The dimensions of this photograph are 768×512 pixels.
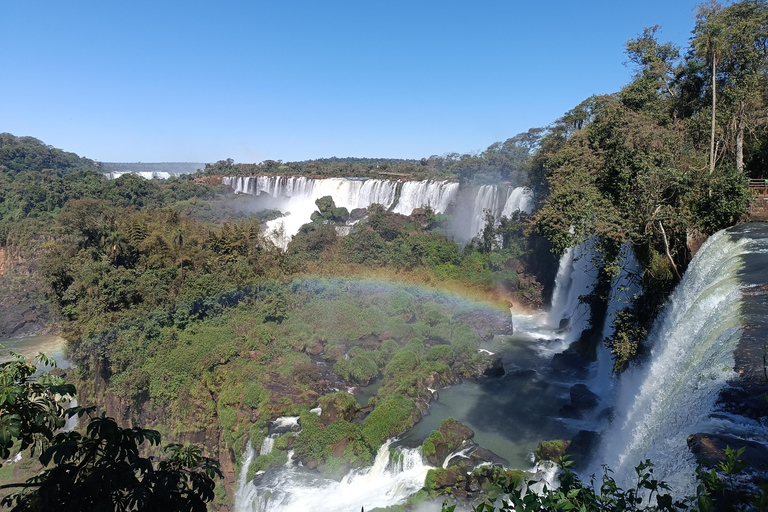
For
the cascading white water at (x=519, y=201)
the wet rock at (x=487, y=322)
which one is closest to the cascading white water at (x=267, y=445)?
the wet rock at (x=487, y=322)

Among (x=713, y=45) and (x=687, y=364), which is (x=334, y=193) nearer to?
(x=713, y=45)

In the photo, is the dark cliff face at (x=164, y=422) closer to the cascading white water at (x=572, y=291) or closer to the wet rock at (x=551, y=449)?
the wet rock at (x=551, y=449)

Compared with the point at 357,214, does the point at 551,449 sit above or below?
below

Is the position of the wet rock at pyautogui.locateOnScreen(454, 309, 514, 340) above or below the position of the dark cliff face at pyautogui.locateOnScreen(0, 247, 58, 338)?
above

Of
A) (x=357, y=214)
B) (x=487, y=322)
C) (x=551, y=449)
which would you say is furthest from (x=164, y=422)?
(x=357, y=214)

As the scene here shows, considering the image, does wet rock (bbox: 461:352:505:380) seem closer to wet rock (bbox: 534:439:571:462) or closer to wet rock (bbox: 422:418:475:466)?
wet rock (bbox: 422:418:475:466)

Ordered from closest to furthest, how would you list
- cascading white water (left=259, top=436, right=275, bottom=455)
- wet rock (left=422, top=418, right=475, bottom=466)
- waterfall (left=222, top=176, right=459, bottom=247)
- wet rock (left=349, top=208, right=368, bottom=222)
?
1. wet rock (left=422, top=418, right=475, bottom=466)
2. cascading white water (left=259, top=436, right=275, bottom=455)
3. waterfall (left=222, top=176, right=459, bottom=247)
4. wet rock (left=349, top=208, right=368, bottom=222)

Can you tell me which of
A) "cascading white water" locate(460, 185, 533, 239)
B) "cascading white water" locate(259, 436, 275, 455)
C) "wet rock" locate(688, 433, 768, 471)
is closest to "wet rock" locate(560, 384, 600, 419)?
"cascading white water" locate(259, 436, 275, 455)
